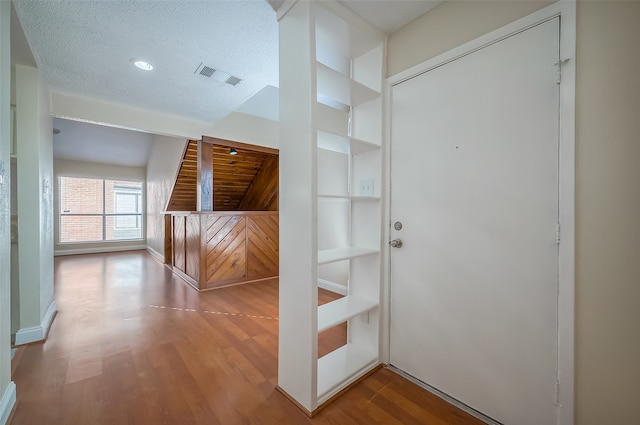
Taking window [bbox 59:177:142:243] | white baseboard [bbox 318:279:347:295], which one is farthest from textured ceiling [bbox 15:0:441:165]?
window [bbox 59:177:142:243]

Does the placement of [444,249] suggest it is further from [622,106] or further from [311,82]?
[311,82]

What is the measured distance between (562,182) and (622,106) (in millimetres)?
340

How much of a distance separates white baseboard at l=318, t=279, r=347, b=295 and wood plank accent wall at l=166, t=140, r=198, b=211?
2.98m

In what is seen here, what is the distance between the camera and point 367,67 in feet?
6.36

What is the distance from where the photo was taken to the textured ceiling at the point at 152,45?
1677 millimetres

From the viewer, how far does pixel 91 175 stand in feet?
22.1

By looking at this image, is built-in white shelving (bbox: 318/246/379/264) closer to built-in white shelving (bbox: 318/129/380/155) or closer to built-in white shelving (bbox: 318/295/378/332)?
built-in white shelving (bbox: 318/295/378/332)

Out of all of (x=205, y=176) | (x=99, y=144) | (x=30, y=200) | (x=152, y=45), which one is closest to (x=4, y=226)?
(x=30, y=200)

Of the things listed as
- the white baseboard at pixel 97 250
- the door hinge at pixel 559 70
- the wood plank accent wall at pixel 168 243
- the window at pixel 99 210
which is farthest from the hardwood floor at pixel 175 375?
the window at pixel 99 210

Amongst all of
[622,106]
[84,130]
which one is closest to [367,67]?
[622,106]

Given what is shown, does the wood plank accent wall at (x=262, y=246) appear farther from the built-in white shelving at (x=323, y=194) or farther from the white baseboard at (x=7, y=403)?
the white baseboard at (x=7, y=403)

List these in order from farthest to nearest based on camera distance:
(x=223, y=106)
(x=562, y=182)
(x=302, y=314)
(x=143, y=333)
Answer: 1. (x=223, y=106)
2. (x=143, y=333)
3. (x=302, y=314)
4. (x=562, y=182)

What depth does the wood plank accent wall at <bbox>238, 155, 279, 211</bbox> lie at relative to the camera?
4.93 m

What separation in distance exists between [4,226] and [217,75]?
191 cm
